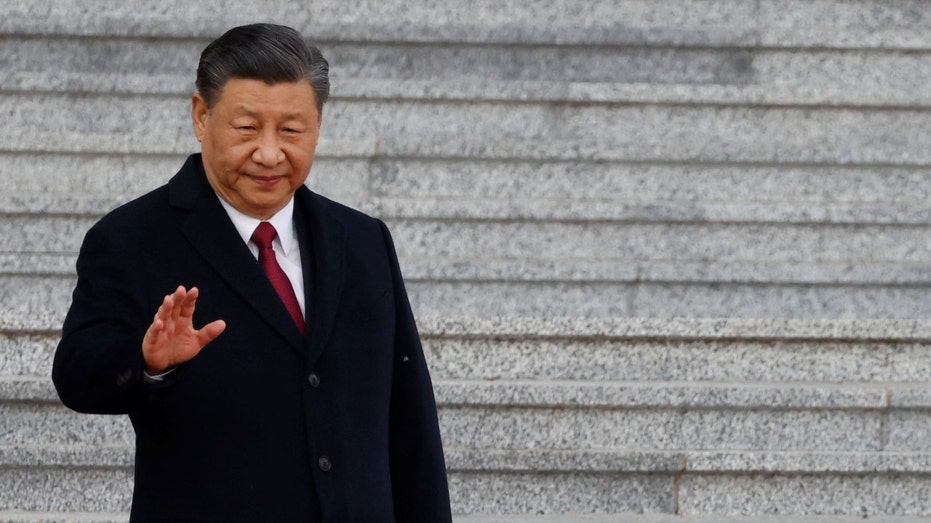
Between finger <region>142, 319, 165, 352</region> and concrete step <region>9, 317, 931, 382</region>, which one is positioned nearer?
finger <region>142, 319, 165, 352</region>

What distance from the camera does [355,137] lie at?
6309 mm

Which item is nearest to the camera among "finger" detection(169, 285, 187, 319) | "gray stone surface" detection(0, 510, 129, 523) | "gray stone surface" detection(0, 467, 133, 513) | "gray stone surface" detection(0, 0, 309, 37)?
"finger" detection(169, 285, 187, 319)

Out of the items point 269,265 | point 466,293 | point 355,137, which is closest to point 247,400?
point 269,265

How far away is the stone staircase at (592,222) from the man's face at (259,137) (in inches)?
92.5

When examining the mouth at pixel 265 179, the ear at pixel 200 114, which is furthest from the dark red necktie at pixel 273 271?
the ear at pixel 200 114

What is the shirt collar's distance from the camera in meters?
2.68

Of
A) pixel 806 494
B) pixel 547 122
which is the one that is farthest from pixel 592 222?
pixel 806 494

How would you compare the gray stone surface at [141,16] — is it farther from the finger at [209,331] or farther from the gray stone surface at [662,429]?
the finger at [209,331]

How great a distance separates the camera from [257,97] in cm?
256

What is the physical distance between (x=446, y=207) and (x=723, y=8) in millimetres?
1887

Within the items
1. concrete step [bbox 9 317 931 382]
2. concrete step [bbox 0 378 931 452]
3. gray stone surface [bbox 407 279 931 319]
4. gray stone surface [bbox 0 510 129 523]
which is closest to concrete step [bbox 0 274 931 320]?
gray stone surface [bbox 407 279 931 319]

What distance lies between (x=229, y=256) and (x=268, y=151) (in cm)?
21

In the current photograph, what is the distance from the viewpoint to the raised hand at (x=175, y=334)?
229 centimetres

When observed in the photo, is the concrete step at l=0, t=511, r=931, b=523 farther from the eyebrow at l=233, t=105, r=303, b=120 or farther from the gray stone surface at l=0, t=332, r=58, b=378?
the eyebrow at l=233, t=105, r=303, b=120
